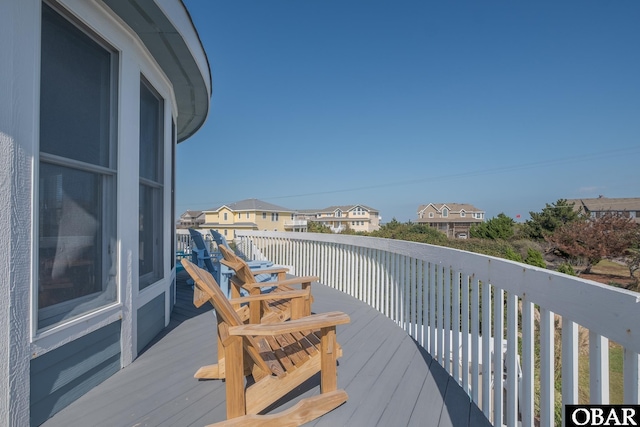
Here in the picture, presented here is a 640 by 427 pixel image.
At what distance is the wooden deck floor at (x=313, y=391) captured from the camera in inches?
69.3

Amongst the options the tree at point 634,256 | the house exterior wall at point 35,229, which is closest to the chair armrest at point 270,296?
the house exterior wall at point 35,229

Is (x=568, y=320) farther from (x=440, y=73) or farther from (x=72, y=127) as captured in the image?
(x=440, y=73)

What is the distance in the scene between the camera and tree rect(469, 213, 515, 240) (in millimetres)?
23031

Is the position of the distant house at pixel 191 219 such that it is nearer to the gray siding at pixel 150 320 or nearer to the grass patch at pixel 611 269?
the grass patch at pixel 611 269

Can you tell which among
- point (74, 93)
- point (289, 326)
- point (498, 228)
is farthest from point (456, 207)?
point (74, 93)

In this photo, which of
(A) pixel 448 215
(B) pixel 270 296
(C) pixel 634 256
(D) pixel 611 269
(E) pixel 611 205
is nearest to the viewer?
(B) pixel 270 296

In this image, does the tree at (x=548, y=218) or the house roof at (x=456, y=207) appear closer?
the tree at (x=548, y=218)

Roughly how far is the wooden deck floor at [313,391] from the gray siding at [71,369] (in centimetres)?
6

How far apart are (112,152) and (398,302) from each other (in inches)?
118

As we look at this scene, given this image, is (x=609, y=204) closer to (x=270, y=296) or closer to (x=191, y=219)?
(x=270, y=296)

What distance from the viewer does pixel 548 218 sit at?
71.3 ft

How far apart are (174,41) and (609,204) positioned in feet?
164

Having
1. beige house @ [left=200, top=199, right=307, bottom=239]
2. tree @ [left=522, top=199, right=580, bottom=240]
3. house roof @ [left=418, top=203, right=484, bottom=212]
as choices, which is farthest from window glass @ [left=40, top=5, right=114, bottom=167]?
house roof @ [left=418, top=203, right=484, bottom=212]

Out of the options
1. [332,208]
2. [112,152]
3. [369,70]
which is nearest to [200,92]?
[112,152]
